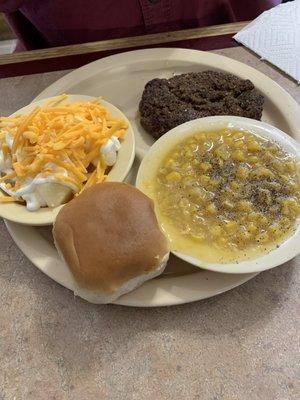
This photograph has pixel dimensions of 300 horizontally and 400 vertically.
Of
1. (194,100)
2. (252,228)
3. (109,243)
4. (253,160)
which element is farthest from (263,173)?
(109,243)

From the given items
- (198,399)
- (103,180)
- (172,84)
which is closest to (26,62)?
→ (172,84)

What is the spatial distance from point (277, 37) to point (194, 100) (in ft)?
1.57

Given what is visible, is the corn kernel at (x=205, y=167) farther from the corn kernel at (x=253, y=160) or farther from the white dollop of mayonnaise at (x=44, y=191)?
the white dollop of mayonnaise at (x=44, y=191)

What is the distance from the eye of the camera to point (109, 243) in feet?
3.12

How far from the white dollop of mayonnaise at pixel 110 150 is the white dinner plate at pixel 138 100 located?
0.39ft

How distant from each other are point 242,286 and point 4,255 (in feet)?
2.02

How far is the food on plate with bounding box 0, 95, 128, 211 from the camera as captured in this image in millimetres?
1110

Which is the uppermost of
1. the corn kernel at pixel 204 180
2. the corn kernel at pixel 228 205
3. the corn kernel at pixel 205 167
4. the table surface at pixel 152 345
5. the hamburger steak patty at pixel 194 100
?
the hamburger steak patty at pixel 194 100

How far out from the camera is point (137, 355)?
100 centimetres

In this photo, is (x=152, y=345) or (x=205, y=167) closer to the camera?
(x=152, y=345)

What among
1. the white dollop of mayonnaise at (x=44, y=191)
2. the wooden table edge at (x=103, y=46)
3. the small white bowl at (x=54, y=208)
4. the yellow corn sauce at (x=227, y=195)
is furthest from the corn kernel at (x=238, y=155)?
the wooden table edge at (x=103, y=46)

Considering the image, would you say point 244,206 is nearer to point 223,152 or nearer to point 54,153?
point 223,152

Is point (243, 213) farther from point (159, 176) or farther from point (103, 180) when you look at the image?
point (103, 180)

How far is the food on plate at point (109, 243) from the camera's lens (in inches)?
37.1
